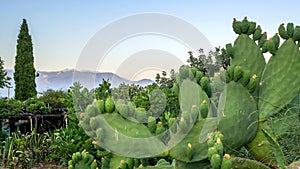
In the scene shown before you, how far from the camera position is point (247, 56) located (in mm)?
2111

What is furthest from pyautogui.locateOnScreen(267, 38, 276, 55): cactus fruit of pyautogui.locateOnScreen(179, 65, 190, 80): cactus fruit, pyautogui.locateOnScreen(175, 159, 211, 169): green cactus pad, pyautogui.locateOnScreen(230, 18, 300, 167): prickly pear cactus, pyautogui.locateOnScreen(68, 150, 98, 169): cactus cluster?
pyautogui.locateOnScreen(68, 150, 98, 169): cactus cluster

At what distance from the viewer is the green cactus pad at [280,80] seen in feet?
6.36

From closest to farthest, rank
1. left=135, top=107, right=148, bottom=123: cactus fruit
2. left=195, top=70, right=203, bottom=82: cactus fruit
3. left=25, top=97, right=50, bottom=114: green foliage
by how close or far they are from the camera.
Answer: left=135, top=107, right=148, bottom=123: cactus fruit < left=195, top=70, right=203, bottom=82: cactus fruit < left=25, top=97, right=50, bottom=114: green foliage

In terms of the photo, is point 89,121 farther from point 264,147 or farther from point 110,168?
point 264,147

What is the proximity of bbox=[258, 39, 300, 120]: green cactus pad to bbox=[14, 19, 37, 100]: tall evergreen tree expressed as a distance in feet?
40.9

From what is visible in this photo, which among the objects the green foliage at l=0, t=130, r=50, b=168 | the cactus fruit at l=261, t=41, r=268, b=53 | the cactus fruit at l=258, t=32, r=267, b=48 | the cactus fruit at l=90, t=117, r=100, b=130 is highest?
the cactus fruit at l=258, t=32, r=267, b=48

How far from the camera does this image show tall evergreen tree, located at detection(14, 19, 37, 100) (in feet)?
45.0

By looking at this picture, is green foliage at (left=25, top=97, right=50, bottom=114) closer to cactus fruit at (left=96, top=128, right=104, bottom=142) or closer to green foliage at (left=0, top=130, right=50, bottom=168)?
green foliage at (left=0, top=130, right=50, bottom=168)

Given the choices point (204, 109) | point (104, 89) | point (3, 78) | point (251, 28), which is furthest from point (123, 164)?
point (3, 78)

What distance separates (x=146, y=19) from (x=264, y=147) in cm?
80

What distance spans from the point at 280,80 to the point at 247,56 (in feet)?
0.67

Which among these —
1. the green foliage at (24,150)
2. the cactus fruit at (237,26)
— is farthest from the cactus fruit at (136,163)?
the green foliage at (24,150)

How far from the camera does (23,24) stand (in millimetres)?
13922

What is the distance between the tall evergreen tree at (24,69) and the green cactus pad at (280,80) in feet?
40.9
